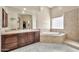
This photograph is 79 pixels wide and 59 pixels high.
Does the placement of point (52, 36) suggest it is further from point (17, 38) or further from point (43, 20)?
point (17, 38)

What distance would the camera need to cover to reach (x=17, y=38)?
3635mm

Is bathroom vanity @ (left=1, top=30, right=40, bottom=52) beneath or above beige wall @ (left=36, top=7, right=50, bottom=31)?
beneath

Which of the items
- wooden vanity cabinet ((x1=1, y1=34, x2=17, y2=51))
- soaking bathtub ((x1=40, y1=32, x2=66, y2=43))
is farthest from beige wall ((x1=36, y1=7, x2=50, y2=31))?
wooden vanity cabinet ((x1=1, y1=34, x2=17, y2=51))

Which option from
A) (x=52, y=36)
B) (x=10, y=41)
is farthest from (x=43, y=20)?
(x=10, y=41)

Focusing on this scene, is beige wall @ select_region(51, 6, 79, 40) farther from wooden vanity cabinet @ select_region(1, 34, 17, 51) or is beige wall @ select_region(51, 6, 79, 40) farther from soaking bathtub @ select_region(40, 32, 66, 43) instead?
wooden vanity cabinet @ select_region(1, 34, 17, 51)

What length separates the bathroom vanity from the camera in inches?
123

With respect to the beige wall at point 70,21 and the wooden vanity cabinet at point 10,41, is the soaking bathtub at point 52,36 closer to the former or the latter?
the beige wall at point 70,21

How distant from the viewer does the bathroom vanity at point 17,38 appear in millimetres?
3135

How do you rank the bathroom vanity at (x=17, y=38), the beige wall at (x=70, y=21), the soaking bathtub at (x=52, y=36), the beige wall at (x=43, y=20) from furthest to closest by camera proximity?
the beige wall at (x=70, y=21)
the soaking bathtub at (x=52, y=36)
the beige wall at (x=43, y=20)
the bathroom vanity at (x=17, y=38)

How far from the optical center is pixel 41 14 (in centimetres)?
366

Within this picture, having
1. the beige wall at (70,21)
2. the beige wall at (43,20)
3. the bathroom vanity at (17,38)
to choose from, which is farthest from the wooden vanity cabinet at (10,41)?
the beige wall at (70,21)
